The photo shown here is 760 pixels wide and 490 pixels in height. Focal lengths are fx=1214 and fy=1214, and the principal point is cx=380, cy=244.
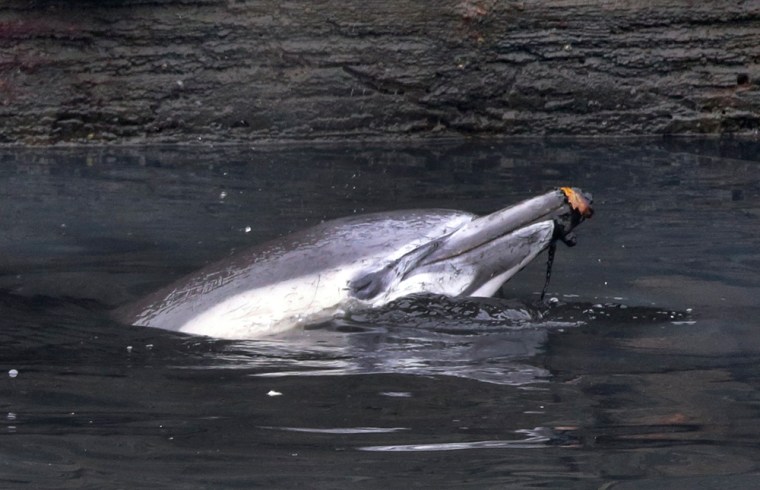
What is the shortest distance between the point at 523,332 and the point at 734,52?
6.11 m

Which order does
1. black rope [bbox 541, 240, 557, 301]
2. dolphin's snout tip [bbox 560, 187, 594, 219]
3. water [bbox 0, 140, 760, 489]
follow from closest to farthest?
water [bbox 0, 140, 760, 489] → dolphin's snout tip [bbox 560, 187, 594, 219] → black rope [bbox 541, 240, 557, 301]

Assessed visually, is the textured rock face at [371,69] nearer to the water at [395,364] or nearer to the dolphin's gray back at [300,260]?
the water at [395,364]

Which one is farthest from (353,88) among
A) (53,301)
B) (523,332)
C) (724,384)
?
(724,384)

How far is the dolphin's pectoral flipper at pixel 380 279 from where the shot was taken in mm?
3996

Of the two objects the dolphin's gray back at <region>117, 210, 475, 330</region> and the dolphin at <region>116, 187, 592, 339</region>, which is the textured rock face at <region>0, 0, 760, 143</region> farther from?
the dolphin at <region>116, 187, 592, 339</region>

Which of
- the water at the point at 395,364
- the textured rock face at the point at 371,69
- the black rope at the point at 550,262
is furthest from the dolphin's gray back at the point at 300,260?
the textured rock face at the point at 371,69

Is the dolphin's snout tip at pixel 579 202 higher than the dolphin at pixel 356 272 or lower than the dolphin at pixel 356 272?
higher

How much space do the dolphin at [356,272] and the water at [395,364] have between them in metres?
0.09

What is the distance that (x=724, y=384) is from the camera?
329cm

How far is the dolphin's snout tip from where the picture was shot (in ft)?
13.4

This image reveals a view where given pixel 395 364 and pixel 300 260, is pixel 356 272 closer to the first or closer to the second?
pixel 300 260

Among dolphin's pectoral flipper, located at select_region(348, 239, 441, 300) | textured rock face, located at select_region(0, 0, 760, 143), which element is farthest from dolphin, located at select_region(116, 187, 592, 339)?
textured rock face, located at select_region(0, 0, 760, 143)

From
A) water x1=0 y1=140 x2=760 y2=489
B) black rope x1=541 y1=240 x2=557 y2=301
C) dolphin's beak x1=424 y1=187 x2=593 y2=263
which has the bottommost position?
water x1=0 y1=140 x2=760 y2=489

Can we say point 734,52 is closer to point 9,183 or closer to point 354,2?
point 354,2
